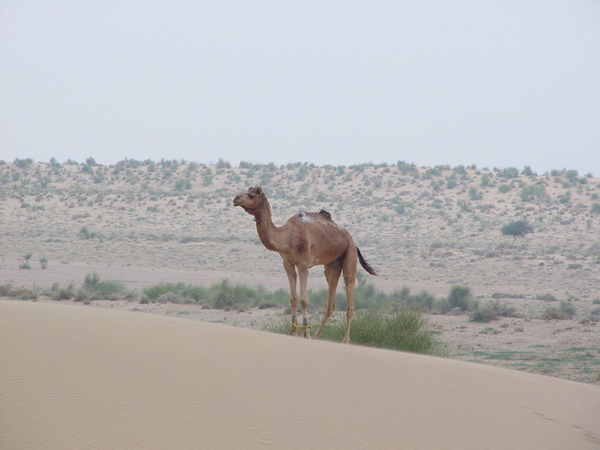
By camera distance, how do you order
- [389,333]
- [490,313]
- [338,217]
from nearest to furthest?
[389,333], [490,313], [338,217]

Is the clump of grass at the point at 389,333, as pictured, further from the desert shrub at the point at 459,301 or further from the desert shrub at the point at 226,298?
the desert shrub at the point at 459,301

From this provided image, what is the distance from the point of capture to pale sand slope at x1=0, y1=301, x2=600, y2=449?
20.6 feet

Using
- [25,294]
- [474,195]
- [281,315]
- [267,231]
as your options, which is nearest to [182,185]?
[474,195]

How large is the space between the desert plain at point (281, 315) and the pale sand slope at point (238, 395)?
0.10 ft

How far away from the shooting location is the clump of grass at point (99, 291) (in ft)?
88.5

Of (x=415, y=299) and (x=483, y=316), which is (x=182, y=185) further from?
(x=483, y=316)

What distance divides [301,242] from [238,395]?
541 cm

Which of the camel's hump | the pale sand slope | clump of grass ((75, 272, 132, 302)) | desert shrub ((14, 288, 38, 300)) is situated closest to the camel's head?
the camel's hump

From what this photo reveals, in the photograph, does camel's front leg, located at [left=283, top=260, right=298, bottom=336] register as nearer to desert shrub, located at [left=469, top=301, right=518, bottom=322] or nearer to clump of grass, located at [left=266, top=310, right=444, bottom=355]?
clump of grass, located at [left=266, top=310, right=444, bottom=355]

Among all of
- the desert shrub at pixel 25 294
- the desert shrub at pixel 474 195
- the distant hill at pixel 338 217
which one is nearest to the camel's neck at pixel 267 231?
the desert shrub at pixel 25 294

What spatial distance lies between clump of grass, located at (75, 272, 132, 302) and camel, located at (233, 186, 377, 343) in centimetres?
1501

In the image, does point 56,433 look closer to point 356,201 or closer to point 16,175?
point 356,201

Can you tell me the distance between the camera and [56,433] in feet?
19.2

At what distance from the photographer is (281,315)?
82.4 ft
